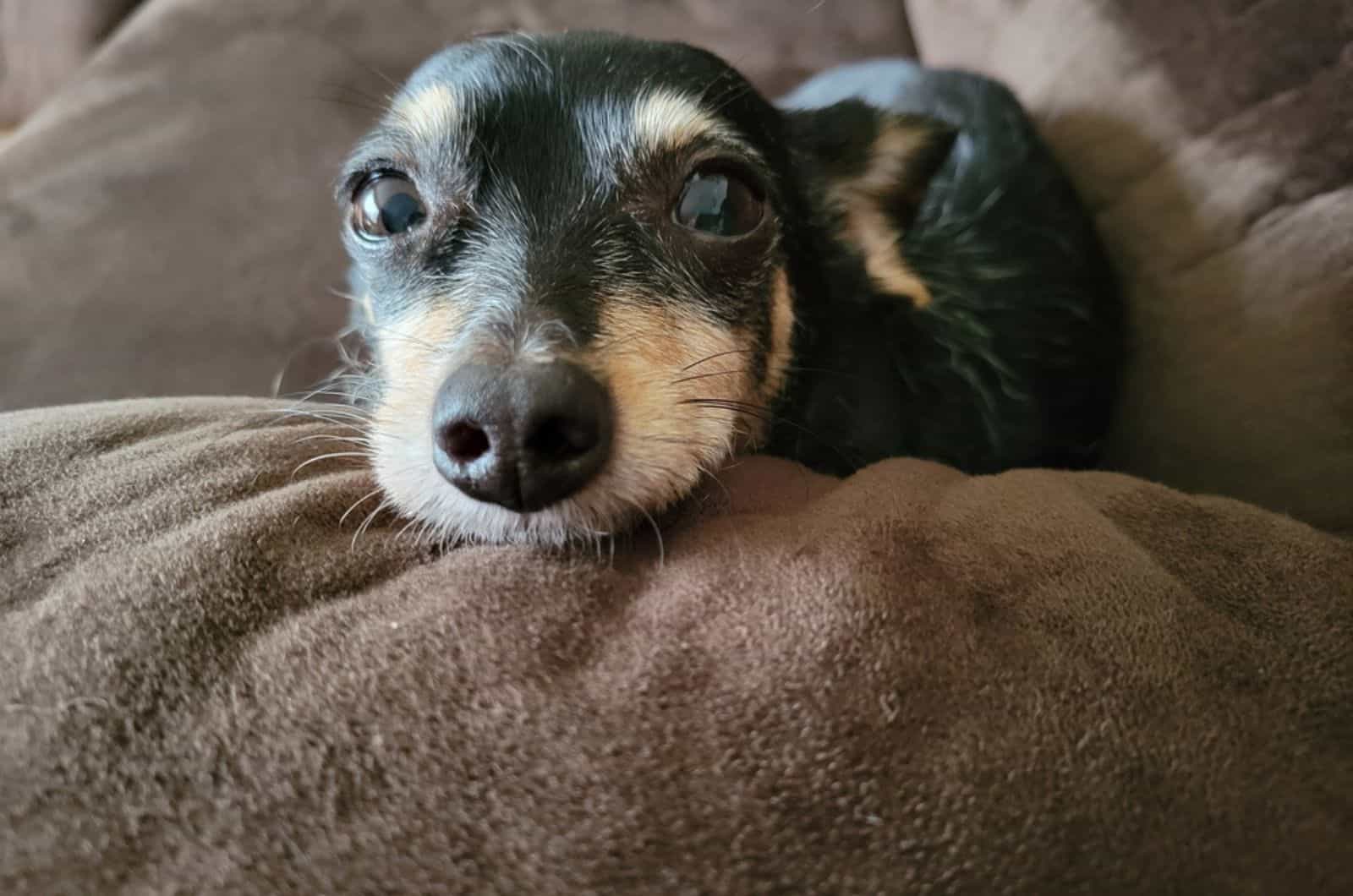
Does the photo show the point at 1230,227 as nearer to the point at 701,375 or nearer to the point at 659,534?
the point at 701,375

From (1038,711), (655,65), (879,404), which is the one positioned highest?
(655,65)

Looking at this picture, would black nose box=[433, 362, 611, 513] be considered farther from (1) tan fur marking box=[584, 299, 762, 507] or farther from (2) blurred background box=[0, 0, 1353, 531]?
(2) blurred background box=[0, 0, 1353, 531]

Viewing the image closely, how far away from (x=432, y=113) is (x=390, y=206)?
16cm

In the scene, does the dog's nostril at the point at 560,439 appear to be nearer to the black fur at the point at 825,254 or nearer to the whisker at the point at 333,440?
the black fur at the point at 825,254

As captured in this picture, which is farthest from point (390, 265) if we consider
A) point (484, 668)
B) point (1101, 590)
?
point (1101, 590)

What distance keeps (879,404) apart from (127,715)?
1.27 m

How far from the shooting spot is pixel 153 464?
90 centimetres

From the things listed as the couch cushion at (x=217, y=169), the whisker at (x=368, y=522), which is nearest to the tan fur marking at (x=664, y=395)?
the whisker at (x=368, y=522)

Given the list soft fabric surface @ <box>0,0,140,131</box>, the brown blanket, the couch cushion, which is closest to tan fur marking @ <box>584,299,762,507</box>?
the brown blanket

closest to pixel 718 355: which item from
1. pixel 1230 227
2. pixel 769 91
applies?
pixel 1230 227

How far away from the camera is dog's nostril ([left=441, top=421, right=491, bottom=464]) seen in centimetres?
87

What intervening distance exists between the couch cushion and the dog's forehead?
0.83 m

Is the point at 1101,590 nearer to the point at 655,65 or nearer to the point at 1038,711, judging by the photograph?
the point at 1038,711

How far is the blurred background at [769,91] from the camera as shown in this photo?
125cm
